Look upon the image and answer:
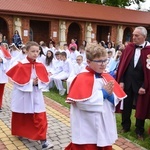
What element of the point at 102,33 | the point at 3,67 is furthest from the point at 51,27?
the point at 3,67

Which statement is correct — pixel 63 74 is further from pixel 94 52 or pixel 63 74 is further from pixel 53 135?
pixel 94 52

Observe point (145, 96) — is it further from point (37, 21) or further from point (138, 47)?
point (37, 21)

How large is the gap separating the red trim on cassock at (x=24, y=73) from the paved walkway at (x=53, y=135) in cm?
112

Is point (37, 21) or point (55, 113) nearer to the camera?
point (55, 113)

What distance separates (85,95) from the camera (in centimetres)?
288

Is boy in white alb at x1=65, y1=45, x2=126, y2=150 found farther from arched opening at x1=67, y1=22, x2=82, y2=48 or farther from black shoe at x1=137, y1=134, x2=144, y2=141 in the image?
arched opening at x1=67, y1=22, x2=82, y2=48

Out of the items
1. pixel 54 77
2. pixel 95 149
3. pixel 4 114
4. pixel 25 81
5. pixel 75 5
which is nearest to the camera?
pixel 95 149

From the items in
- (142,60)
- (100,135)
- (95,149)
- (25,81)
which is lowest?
(95,149)

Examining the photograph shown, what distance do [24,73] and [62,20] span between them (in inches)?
726

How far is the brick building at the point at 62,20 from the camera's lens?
19.9 metres

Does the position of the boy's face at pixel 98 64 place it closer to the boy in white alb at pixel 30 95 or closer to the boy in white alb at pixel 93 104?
the boy in white alb at pixel 93 104

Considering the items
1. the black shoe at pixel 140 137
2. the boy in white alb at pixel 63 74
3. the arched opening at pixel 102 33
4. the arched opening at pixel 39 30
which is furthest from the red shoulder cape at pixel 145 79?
the arched opening at pixel 102 33

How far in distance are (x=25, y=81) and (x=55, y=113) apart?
230 centimetres

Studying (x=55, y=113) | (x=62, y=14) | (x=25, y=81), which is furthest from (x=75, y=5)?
(x=25, y=81)
